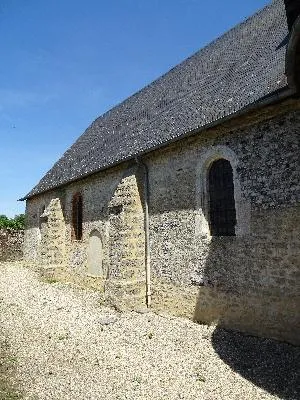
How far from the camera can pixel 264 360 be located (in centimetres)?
601

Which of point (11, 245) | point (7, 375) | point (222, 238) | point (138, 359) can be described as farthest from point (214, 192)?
point (11, 245)

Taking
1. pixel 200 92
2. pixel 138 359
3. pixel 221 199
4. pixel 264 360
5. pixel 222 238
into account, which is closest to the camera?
pixel 264 360

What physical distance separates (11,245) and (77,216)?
11095mm

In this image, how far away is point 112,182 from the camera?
466 inches

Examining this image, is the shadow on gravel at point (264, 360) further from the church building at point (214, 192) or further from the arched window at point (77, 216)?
the arched window at point (77, 216)

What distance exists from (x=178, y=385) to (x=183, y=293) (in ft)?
11.7

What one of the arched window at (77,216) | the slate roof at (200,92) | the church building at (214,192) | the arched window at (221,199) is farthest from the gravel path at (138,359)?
the arched window at (77,216)

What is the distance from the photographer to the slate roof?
8.23 m

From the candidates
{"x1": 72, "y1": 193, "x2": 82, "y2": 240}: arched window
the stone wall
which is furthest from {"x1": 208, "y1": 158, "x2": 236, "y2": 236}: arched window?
{"x1": 72, "y1": 193, "x2": 82, "y2": 240}: arched window

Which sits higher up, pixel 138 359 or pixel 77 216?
pixel 77 216

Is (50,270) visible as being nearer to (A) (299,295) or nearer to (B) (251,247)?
(B) (251,247)

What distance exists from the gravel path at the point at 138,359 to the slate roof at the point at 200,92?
16.0 feet

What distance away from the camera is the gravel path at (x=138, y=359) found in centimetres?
512

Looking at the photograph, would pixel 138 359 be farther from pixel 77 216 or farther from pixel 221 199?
pixel 77 216
